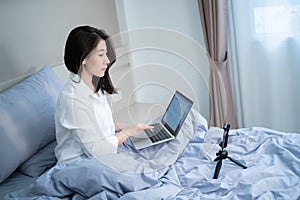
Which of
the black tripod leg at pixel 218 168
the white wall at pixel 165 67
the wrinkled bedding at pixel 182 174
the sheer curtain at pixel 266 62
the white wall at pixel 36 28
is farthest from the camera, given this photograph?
the sheer curtain at pixel 266 62

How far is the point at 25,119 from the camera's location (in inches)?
64.9

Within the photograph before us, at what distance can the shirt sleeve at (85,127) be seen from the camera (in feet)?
4.74

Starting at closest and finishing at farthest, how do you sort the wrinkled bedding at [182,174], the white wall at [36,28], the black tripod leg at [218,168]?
the wrinkled bedding at [182,174], the black tripod leg at [218,168], the white wall at [36,28]

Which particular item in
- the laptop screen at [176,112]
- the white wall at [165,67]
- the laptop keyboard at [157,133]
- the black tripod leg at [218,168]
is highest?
the white wall at [165,67]

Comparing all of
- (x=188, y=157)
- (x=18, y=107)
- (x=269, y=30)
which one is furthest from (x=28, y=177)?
(x=269, y=30)

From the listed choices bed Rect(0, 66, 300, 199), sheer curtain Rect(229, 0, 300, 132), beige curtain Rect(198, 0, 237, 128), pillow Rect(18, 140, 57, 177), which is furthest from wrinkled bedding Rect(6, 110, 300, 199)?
sheer curtain Rect(229, 0, 300, 132)

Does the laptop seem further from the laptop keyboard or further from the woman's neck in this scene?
the woman's neck

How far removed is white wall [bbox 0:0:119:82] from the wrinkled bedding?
90 centimetres

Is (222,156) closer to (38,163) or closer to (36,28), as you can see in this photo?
(38,163)

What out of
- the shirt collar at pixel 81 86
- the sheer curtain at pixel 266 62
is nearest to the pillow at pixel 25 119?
the shirt collar at pixel 81 86

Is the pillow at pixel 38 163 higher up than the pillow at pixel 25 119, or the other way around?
the pillow at pixel 25 119

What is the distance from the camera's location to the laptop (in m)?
1.50

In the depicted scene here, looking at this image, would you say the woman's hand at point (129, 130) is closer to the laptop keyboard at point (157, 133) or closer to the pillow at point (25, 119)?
the laptop keyboard at point (157, 133)

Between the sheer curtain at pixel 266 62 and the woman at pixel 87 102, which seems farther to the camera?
the sheer curtain at pixel 266 62
